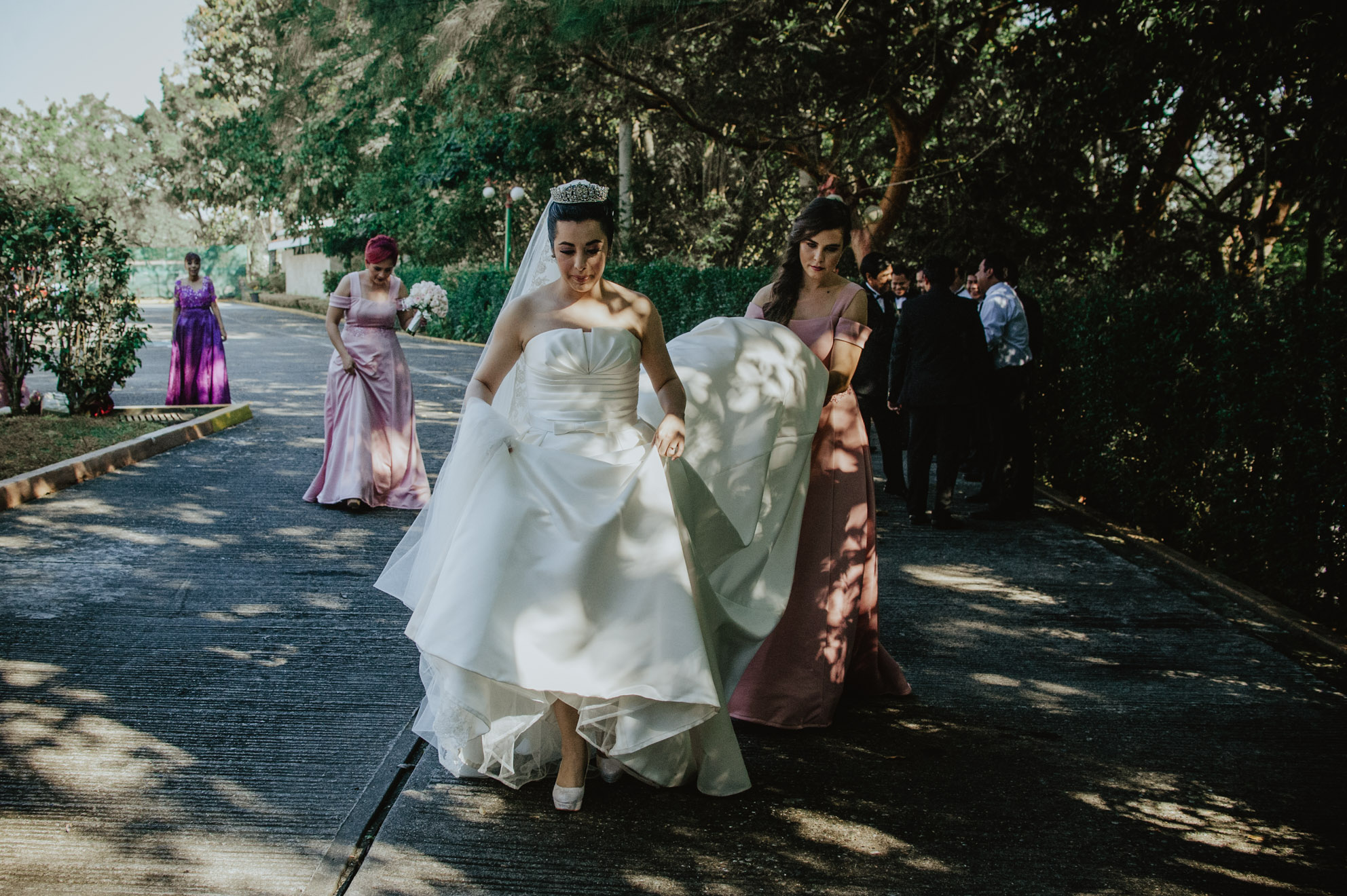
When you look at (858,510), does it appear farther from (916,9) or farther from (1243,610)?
(916,9)

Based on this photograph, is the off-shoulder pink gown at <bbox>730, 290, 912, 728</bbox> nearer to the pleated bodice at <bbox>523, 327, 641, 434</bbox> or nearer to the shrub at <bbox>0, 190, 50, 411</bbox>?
the pleated bodice at <bbox>523, 327, 641, 434</bbox>

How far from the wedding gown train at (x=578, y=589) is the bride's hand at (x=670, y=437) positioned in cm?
5

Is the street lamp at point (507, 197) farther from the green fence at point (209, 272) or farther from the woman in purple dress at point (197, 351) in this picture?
the green fence at point (209, 272)

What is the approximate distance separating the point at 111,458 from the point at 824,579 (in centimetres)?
816

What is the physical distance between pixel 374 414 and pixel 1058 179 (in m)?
12.0

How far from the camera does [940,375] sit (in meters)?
8.41

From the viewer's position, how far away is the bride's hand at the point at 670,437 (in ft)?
12.7

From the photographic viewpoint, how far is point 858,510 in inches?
185

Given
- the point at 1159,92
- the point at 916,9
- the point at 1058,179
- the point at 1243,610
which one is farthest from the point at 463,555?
the point at 1058,179

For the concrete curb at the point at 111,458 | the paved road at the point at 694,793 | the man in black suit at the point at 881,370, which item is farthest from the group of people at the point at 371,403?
the man in black suit at the point at 881,370

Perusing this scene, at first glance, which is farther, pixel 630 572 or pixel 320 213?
pixel 320 213

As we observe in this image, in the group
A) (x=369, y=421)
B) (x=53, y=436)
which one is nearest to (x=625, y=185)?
(x=53, y=436)

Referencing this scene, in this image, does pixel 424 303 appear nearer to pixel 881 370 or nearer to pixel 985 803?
pixel 881 370

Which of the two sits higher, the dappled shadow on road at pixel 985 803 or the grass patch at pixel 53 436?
the grass patch at pixel 53 436
